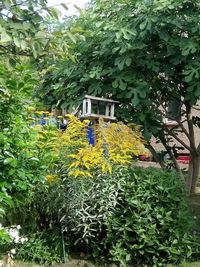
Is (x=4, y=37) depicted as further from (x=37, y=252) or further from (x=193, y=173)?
(x=193, y=173)

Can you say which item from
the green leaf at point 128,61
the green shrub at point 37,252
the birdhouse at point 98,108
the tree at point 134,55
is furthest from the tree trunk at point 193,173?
the green shrub at point 37,252

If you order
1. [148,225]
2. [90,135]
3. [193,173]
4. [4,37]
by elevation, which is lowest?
[148,225]

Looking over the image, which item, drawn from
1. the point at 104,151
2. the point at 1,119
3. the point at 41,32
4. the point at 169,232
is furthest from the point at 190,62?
the point at 41,32

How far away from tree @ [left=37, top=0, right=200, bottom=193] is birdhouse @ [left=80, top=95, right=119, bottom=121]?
12cm

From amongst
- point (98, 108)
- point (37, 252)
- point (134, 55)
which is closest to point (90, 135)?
point (98, 108)

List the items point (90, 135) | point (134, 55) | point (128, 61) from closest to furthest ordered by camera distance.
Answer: point (90, 135)
point (128, 61)
point (134, 55)

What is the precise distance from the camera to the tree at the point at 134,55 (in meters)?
5.16

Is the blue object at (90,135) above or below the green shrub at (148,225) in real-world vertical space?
above

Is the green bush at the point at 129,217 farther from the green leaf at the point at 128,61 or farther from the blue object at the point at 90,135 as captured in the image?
the green leaf at the point at 128,61

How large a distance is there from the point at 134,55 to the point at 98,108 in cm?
83

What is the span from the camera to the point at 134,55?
5461 mm

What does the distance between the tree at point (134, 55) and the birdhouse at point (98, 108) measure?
12 cm

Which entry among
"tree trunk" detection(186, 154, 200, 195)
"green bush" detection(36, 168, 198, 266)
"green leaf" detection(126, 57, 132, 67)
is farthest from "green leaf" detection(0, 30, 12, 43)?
"tree trunk" detection(186, 154, 200, 195)

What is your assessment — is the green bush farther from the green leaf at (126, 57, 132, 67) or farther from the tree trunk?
the tree trunk
